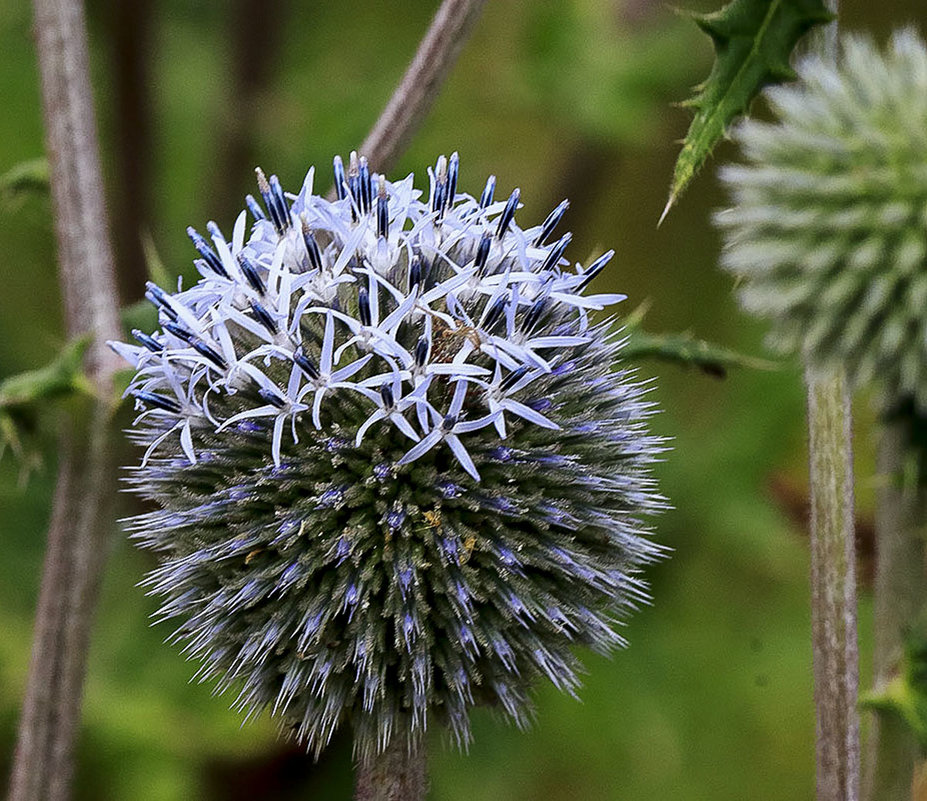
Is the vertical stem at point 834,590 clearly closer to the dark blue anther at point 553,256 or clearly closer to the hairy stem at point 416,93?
the dark blue anther at point 553,256

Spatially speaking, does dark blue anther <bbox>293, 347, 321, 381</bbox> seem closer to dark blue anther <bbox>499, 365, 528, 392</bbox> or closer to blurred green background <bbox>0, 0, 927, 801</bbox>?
dark blue anther <bbox>499, 365, 528, 392</bbox>

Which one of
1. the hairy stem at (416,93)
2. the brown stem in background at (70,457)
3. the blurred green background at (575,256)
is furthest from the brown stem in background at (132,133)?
the hairy stem at (416,93)

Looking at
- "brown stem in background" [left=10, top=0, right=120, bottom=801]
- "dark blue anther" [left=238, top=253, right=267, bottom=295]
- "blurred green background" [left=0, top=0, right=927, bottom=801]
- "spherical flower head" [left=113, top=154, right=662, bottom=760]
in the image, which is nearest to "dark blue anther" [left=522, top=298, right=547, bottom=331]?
"spherical flower head" [left=113, top=154, right=662, bottom=760]

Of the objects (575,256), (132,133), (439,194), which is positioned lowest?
(439,194)

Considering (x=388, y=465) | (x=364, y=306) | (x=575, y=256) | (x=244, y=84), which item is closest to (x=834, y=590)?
(x=388, y=465)

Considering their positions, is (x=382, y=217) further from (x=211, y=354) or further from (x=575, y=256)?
(x=575, y=256)

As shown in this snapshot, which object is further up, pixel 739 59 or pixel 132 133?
pixel 132 133

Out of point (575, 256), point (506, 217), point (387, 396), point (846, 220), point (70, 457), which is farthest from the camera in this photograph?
point (575, 256)

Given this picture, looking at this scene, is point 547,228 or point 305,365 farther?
point 547,228
